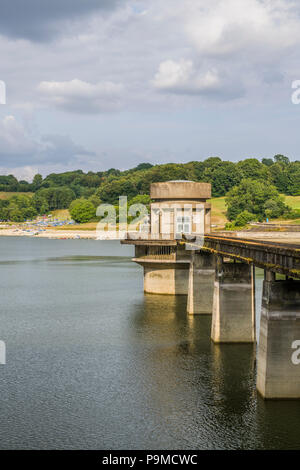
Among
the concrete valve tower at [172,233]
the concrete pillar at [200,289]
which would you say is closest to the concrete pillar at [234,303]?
the concrete pillar at [200,289]

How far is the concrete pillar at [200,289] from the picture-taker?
193 ft

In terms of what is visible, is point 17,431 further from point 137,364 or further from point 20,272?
point 20,272

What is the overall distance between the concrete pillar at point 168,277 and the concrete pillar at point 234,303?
24.1m

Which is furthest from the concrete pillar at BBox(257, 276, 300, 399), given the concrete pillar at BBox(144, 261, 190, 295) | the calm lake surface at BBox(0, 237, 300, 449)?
the concrete pillar at BBox(144, 261, 190, 295)

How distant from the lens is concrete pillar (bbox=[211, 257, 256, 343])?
43.9m

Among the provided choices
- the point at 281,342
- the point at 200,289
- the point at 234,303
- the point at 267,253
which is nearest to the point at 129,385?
the point at 281,342

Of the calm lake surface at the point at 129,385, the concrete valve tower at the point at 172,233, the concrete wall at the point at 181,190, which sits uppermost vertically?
the concrete wall at the point at 181,190

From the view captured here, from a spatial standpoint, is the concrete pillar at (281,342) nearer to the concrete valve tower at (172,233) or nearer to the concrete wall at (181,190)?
the concrete valve tower at (172,233)

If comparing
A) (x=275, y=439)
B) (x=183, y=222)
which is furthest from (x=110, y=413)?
(x=183, y=222)

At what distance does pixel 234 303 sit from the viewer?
144 ft

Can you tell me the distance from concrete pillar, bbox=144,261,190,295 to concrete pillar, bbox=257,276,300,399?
3669cm

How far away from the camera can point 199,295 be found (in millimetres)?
58938

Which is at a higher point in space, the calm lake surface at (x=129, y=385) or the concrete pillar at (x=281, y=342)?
the concrete pillar at (x=281, y=342)
